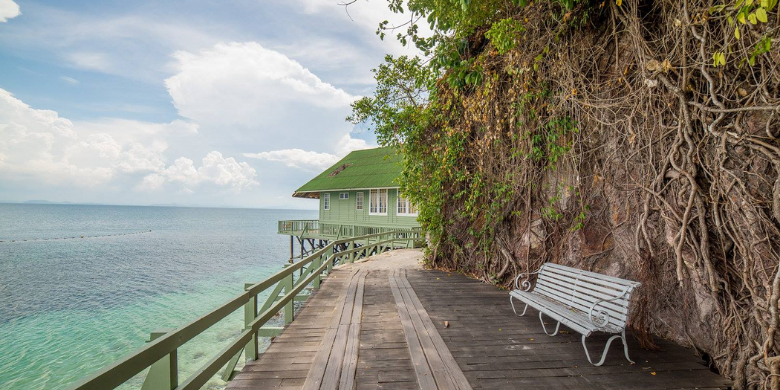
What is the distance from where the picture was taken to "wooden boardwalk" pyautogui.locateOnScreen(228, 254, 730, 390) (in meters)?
2.98

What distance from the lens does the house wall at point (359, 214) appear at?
A: 771 inches

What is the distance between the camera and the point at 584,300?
13.4 feet

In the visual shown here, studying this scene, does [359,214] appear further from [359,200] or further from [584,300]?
[584,300]

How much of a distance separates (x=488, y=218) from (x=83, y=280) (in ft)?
87.6

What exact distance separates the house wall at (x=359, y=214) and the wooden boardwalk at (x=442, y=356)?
42.1 feet

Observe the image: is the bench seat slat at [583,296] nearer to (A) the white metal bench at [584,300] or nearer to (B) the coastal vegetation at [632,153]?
(A) the white metal bench at [584,300]

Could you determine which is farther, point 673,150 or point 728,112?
point 673,150

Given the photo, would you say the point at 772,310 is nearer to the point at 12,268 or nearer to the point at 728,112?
the point at 728,112

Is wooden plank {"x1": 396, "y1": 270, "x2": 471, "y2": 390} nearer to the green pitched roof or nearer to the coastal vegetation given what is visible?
the coastal vegetation

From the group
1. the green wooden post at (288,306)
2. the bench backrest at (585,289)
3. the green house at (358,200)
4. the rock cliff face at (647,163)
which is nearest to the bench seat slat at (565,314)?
the bench backrest at (585,289)

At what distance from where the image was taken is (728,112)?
3.26m

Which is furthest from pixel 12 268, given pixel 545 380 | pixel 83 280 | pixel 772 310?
pixel 772 310

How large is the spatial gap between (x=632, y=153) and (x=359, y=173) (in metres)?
18.7

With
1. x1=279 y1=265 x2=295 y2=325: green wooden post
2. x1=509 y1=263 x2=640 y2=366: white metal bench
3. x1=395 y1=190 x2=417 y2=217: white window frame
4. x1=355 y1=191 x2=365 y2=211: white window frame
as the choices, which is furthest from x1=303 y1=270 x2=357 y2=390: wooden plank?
x1=355 y1=191 x2=365 y2=211: white window frame
